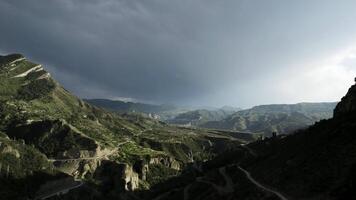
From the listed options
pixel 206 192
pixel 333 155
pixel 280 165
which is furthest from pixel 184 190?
pixel 333 155

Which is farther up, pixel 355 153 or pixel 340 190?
pixel 355 153

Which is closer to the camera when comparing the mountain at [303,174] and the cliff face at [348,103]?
the mountain at [303,174]

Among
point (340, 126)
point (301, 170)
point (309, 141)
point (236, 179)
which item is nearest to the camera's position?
point (301, 170)

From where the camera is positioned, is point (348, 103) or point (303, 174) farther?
point (348, 103)

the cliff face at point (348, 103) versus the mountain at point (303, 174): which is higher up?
the cliff face at point (348, 103)

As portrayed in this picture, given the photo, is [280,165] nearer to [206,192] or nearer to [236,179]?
[236,179]

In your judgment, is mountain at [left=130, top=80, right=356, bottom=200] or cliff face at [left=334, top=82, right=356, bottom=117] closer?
mountain at [left=130, top=80, right=356, bottom=200]

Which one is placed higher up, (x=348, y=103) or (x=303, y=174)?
(x=348, y=103)

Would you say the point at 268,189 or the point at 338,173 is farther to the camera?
the point at 268,189

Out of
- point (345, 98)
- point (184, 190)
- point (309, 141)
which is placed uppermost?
point (345, 98)

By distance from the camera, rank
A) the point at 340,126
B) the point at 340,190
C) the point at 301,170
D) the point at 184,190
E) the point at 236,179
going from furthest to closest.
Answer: the point at 184,190 → the point at 236,179 → the point at 340,126 → the point at 301,170 → the point at 340,190

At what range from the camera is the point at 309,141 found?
5561 inches

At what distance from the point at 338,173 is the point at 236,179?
58.4m

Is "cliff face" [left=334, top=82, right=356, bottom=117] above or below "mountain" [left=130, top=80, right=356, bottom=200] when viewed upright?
above
